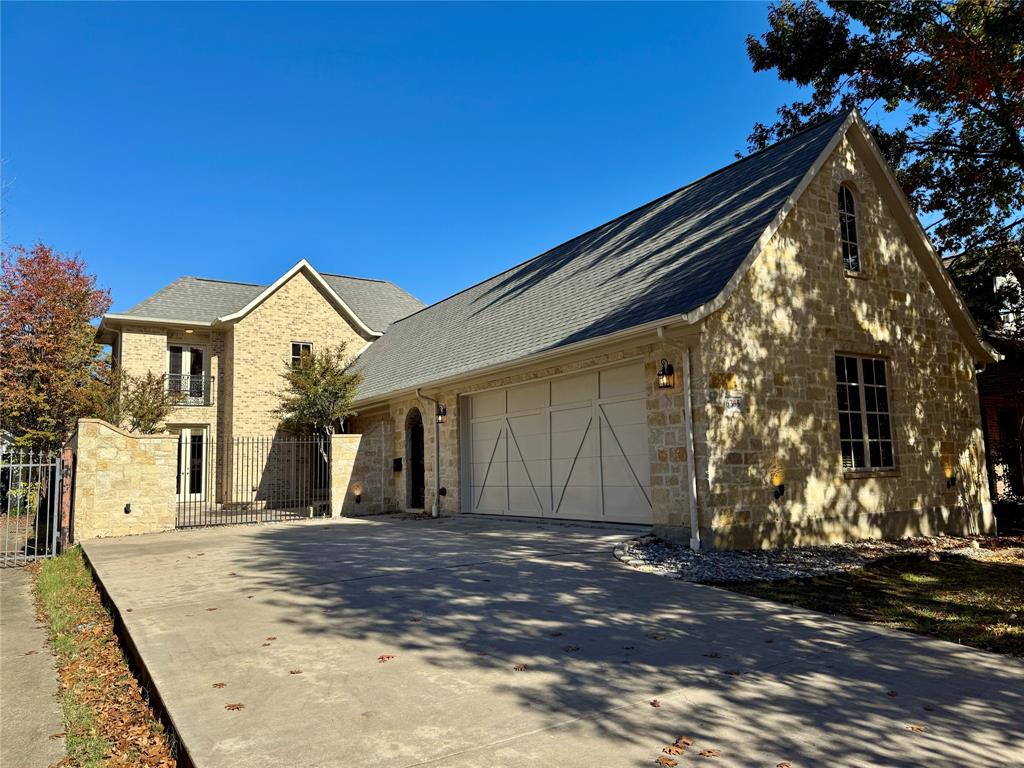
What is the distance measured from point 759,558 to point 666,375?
283 centimetres

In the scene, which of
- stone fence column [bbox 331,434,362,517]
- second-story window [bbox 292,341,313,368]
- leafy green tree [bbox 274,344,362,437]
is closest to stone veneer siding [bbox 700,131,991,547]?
stone fence column [bbox 331,434,362,517]

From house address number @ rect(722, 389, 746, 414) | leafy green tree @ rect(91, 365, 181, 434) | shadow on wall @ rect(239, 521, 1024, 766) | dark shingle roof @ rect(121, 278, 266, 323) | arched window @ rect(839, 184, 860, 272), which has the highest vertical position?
dark shingle roof @ rect(121, 278, 266, 323)

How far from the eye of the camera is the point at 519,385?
14.0 m

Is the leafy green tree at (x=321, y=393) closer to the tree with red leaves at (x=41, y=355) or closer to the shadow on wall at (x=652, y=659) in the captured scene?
the tree with red leaves at (x=41, y=355)

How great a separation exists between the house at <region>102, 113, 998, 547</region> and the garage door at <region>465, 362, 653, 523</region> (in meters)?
0.04

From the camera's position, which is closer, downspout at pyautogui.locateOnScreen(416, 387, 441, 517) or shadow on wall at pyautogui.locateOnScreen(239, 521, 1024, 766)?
shadow on wall at pyautogui.locateOnScreen(239, 521, 1024, 766)

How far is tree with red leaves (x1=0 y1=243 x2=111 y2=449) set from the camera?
18203 mm

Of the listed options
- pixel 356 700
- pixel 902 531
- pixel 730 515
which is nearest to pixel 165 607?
pixel 356 700

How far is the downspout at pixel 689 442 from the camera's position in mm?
9508

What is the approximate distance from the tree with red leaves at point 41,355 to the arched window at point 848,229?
18428 mm

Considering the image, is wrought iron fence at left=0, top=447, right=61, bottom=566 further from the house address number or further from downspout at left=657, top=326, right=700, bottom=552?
the house address number

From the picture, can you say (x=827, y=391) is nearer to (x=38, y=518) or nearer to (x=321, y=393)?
(x=321, y=393)

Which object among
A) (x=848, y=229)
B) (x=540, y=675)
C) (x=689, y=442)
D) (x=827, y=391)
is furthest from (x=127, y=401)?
(x=848, y=229)

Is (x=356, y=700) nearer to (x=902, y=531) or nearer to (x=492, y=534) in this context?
(x=492, y=534)
